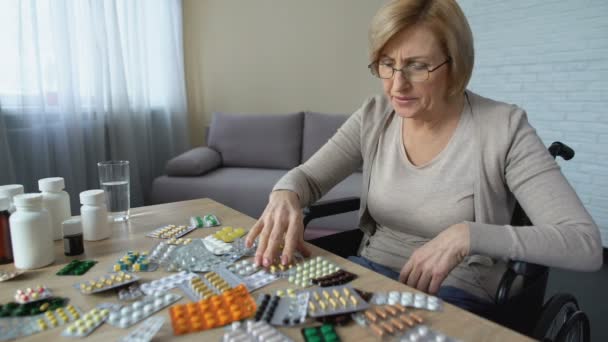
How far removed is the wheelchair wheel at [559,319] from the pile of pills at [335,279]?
31 cm

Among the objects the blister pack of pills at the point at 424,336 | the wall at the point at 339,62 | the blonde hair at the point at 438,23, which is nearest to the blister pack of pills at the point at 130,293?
the blister pack of pills at the point at 424,336

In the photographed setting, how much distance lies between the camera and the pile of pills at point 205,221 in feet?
3.49

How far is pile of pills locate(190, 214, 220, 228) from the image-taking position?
1063 mm

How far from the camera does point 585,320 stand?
2.73 ft

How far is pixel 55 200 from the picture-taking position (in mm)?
949

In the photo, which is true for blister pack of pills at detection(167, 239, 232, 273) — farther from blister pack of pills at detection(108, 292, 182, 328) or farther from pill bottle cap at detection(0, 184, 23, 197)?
pill bottle cap at detection(0, 184, 23, 197)

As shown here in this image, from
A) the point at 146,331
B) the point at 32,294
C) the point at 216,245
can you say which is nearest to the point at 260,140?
the point at 216,245

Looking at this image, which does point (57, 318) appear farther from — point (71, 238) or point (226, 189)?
point (226, 189)

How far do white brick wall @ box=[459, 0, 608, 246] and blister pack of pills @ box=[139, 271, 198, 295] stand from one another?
2795mm

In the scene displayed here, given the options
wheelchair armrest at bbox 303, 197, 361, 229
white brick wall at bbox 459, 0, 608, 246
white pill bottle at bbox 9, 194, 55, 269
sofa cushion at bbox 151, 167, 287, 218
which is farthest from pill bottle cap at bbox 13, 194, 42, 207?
white brick wall at bbox 459, 0, 608, 246

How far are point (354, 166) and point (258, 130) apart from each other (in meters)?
1.97

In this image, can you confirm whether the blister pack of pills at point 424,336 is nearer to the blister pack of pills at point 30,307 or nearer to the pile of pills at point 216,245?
the pile of pills at point 216,245

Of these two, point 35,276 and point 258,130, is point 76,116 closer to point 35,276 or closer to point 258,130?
point 258,130

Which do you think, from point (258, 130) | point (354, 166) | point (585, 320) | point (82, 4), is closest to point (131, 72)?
point (82, 4)
